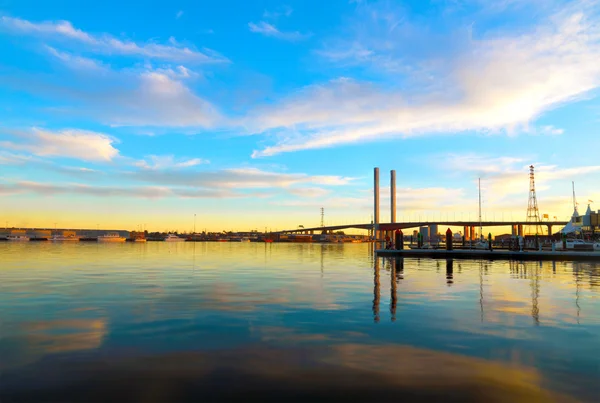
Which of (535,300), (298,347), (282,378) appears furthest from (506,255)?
(282,378)

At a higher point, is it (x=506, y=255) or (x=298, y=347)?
(x=506, y=255)

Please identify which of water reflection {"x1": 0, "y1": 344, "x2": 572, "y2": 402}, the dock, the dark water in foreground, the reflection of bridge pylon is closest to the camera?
water reflection {"x1": 0, "y1": 344, "x2": 572, "y2": 402}

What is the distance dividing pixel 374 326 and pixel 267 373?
5649 millimetres

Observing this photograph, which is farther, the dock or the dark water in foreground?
the dock

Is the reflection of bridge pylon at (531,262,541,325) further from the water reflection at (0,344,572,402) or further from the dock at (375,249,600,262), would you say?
the dock at (375,249,600,262)

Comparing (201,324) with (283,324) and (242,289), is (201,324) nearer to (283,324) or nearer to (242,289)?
(283,324)

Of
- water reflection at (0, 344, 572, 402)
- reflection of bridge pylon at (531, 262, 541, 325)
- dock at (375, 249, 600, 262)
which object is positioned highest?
dock at (375, 249, 600, 262)

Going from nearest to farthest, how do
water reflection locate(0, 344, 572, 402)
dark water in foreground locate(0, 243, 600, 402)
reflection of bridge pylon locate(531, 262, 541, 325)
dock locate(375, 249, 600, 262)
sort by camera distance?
water reflection locate(0, 344, 572, 402) → dark water in foreground locate(0, 243, 600, 402) → reflection of bridge pylon locate(531, 262, 541, 325) → dock locate(375, 249, 600, 262)

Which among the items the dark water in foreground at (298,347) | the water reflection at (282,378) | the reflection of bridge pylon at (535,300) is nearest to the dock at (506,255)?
the reflection of bridge pylon at (535,300)

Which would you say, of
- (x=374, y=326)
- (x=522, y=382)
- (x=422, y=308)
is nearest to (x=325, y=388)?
(x=522, y=382)

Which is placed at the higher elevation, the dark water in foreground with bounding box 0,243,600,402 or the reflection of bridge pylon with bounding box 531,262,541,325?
the reflection of bridge pylon with bounding box 531,262,541,325

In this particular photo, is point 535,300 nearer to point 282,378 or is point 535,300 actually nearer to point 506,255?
point 282,378

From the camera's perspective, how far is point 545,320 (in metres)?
14.9

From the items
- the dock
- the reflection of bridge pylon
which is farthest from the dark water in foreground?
the dock
